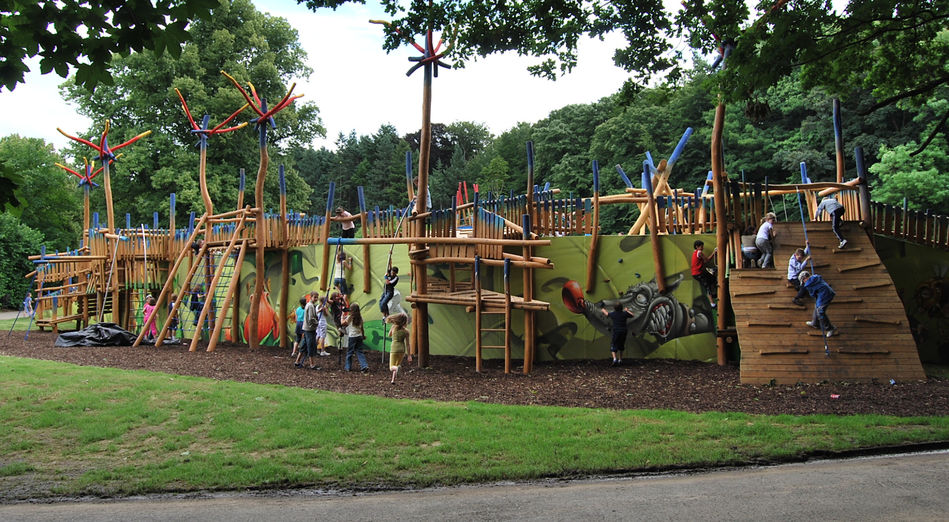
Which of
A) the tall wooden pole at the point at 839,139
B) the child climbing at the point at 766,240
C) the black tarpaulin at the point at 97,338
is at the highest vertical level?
the tall wooden pole at the point at 839,139

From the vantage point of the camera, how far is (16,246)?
3962cm

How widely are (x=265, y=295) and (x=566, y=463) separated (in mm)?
13257

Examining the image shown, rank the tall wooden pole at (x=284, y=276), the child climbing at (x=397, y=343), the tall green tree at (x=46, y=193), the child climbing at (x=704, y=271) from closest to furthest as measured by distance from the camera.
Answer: the child climbing at (x=397, y=343), the child climbing at (x=704, y=271), the tall wooden pole at (x=284, y=276), the tall green tree at (x=46, y=193)

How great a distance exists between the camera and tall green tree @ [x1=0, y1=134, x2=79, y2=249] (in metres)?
45.4

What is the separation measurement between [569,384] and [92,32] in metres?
8.60

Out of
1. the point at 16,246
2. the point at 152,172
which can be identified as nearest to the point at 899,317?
the point at 152,172

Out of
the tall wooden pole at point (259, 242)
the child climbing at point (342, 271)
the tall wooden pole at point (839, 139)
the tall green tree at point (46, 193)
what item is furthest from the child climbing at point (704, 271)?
the tall green tree at point (46, 193)

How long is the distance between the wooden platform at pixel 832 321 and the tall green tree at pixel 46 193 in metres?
44.3

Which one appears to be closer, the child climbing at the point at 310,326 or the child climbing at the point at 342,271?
the child climbing at the point at 310,326

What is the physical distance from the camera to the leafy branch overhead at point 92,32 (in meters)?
5.45

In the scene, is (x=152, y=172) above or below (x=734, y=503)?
above

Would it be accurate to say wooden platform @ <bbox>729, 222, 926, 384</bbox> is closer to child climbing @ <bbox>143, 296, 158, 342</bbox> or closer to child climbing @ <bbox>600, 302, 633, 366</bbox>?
child climbing @ <bbox>600, 302, 633, 366</bbox>

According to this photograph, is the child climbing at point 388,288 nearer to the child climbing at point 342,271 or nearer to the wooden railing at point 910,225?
the child climbing at point 342,271

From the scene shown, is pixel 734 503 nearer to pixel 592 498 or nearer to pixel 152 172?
pixel 592 498
